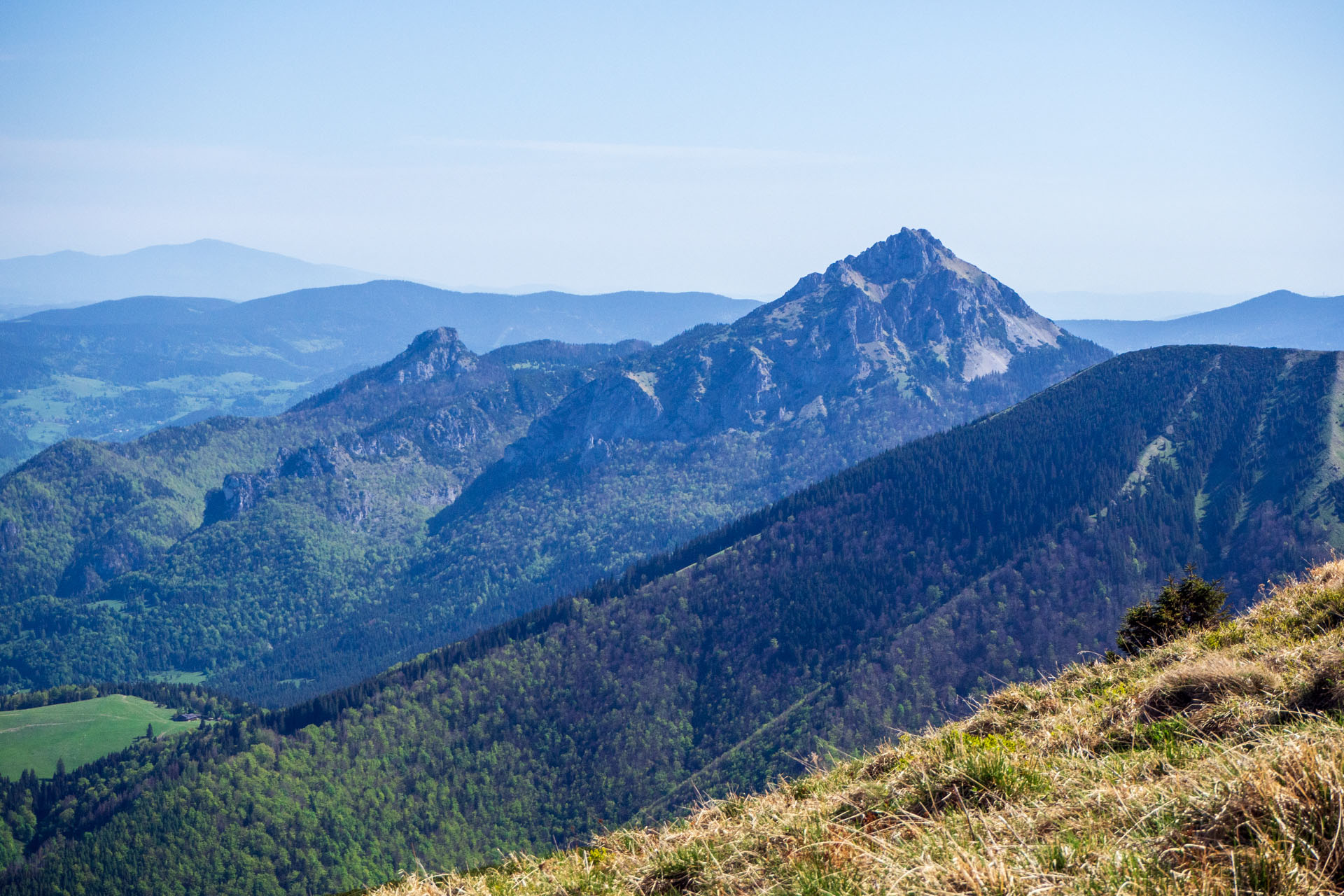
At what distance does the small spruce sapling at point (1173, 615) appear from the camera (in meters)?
19.2

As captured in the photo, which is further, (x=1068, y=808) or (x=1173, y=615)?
(x=1173, y=615)

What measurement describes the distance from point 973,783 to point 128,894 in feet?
638

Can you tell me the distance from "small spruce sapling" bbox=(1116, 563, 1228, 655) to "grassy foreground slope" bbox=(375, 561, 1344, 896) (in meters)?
4.09

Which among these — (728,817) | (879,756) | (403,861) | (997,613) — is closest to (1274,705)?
(879,756)

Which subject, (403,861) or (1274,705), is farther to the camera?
(403,861)

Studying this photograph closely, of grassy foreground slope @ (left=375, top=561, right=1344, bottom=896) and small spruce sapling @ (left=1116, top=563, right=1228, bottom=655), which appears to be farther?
small spruce sapling @ (left=1116, top=563, right=1228, bottom=655)

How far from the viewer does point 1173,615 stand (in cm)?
2061

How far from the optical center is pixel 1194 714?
10766 millimetres

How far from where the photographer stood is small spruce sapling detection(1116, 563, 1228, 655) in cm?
1925

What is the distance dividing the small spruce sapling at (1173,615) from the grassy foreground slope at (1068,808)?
409cm

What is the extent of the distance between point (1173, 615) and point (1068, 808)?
15898mm

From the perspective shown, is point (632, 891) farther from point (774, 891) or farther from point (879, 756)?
point (879, 756)

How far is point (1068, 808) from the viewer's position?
766 centimetres

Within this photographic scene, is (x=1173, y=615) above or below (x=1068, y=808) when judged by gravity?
below
